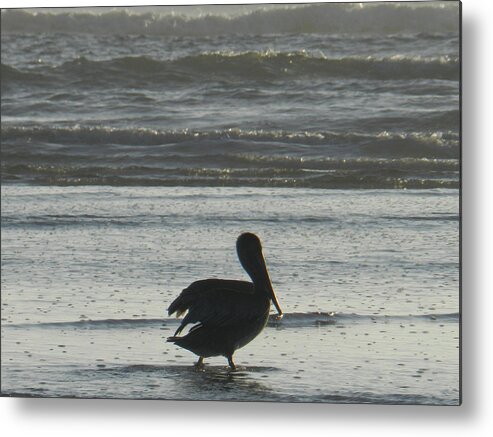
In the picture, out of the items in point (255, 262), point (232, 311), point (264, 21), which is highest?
point (264, 21)

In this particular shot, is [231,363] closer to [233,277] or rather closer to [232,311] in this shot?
[232,311]

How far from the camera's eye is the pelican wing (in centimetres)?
409

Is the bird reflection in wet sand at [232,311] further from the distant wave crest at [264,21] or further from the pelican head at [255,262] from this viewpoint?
the distant wave crest at [264,21]

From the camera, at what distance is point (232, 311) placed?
409 cm

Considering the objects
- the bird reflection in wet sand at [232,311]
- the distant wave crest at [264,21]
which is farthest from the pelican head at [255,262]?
the distant wave crest at [264,21]

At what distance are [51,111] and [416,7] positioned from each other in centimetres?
111

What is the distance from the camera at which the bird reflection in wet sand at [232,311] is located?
4.08 metres

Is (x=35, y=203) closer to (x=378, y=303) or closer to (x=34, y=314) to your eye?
(x=34, y=314)

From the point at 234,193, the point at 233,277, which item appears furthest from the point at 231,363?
the point at 234,193

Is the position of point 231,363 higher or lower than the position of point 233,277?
lower

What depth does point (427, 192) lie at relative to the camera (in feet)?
13.2

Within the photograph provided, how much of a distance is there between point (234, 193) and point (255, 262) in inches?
8.4

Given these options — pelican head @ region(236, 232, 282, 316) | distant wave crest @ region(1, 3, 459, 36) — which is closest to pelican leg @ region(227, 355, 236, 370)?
pelican head @ region(236, 232, 282, 316)

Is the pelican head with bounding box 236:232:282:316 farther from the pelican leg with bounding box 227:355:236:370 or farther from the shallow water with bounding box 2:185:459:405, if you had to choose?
the pelican leg with bounding box 227:355:236:370
